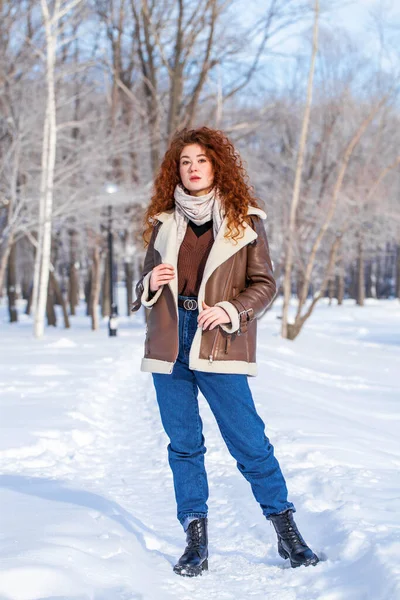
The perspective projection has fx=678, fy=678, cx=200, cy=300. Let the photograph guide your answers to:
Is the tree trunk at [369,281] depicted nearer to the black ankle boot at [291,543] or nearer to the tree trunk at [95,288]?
the tree trunk at [95,288]

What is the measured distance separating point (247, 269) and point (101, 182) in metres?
19.2

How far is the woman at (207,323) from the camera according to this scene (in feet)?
10.0

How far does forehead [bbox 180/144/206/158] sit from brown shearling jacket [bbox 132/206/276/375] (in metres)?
0.33

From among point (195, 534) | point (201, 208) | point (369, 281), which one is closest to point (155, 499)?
point (195, 534)

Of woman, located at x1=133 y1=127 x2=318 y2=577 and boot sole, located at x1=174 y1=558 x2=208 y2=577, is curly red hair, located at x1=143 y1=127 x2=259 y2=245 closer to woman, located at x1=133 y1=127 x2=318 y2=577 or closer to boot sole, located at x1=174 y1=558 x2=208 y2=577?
woman, located at x1=133 y1=127 x2=318 y2=577

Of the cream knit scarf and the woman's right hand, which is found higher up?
the cream knit scarf

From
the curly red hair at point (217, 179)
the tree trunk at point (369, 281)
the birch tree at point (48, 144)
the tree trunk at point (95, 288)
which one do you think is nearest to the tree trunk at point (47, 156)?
the birch tree at point (48, 144)

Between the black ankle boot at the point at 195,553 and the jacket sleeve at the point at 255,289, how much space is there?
974mm

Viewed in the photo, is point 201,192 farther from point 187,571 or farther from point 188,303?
point 187,571

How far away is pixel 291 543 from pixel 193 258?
139cm

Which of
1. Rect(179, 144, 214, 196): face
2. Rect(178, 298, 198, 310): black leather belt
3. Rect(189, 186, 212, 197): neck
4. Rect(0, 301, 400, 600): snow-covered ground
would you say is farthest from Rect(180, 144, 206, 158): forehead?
Rect(0, 301, 400, 600): snow-covered ground

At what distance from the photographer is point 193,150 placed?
3240 millimetres

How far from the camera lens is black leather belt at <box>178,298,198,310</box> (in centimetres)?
314

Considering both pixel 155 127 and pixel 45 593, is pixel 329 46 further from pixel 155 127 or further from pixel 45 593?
pixel 45 593
